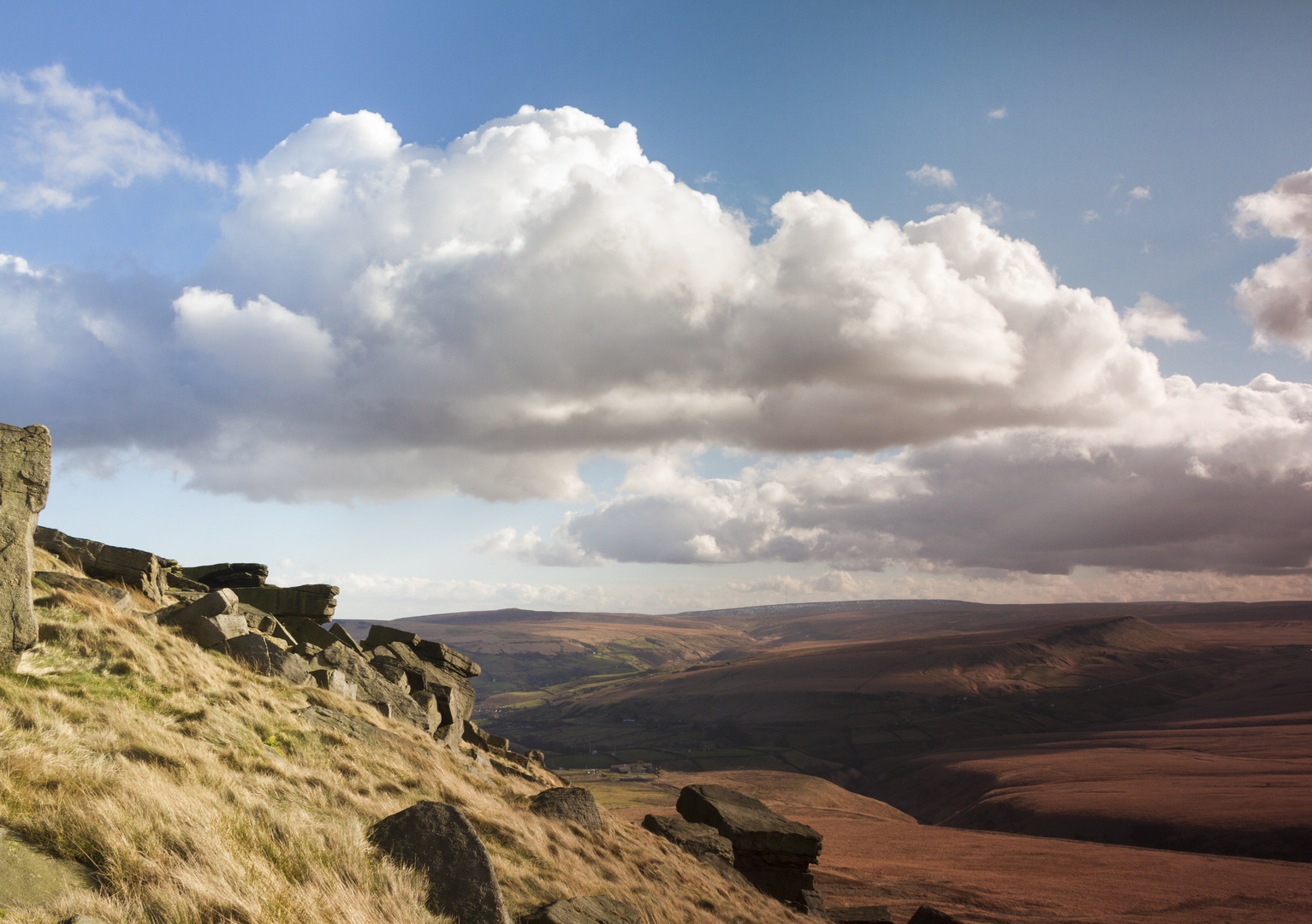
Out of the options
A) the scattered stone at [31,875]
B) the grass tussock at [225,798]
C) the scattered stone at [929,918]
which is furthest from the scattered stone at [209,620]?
the scattered stone at [929,918]

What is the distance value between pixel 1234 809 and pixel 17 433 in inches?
5093

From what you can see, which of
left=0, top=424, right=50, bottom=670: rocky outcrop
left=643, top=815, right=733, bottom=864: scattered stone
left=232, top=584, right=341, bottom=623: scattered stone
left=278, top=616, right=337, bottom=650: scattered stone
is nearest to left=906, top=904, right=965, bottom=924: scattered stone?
left=643, top=815, right=733, bottom=864: scattered stone

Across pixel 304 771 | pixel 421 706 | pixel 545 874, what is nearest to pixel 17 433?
pixel 304 771

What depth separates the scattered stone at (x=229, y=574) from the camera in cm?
3669

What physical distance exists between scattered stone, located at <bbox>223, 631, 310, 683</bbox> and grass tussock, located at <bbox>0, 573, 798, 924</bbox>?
0.81 metres

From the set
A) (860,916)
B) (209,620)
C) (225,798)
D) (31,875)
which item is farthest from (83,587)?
(860,916)

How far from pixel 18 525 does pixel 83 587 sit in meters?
6.46

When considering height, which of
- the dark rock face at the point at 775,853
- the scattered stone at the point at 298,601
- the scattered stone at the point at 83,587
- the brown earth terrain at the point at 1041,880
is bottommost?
the brown earth terrain at the point at 1041,880

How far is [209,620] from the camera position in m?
20.5

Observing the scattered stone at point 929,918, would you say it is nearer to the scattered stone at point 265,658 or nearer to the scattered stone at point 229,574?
the scattered stone at point 265,658

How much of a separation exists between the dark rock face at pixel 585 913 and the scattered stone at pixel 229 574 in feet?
96.3

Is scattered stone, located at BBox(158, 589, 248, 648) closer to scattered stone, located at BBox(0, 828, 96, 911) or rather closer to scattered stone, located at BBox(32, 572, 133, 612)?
scattered stone, located at BBox(32, 572, 133, 612)

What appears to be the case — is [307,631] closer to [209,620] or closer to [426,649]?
[426,649]

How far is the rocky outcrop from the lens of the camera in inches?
515
